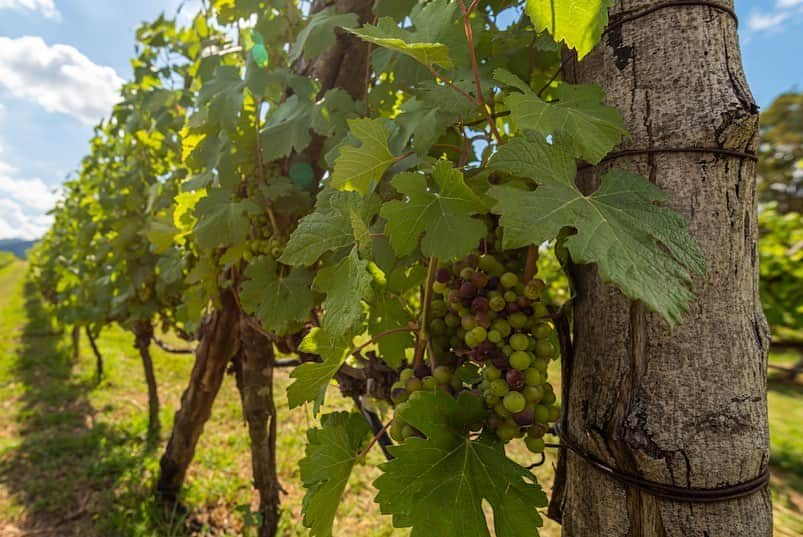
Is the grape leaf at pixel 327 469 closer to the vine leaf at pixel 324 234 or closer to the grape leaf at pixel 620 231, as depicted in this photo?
the vine leaf at pixel 324 234

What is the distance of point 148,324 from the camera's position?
5285 millimetres

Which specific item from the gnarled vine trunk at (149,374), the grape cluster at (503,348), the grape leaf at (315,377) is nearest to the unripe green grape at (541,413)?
the grape cluster at (503,348)

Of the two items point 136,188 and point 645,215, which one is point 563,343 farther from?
point 136,188

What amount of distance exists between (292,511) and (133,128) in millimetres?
3382

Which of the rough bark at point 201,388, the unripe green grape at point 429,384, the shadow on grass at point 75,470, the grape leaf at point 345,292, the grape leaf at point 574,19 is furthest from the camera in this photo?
the shadow on grass at point 75,470

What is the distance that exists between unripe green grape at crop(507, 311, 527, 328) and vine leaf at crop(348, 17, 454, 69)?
498 millimetres

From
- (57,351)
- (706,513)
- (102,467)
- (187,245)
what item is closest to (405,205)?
(706,513)

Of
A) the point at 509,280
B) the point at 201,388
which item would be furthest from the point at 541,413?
the point at 201,388

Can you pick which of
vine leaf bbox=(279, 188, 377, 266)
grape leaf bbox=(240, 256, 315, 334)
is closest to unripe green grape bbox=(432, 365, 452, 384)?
vine leaf bbox=(279, 188, 377, 266)

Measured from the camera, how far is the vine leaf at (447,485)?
2.50ft

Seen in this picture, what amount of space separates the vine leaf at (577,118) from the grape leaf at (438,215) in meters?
0.16

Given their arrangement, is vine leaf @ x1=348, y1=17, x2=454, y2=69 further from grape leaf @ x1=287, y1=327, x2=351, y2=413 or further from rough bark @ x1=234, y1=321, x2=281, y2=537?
rough bark @ x1=234, y1=321, x2=281, y2=537

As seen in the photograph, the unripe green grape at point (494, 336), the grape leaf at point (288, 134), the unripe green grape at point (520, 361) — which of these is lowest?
the unripe green grape at point (520, 361)

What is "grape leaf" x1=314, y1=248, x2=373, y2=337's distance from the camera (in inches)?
32.6
